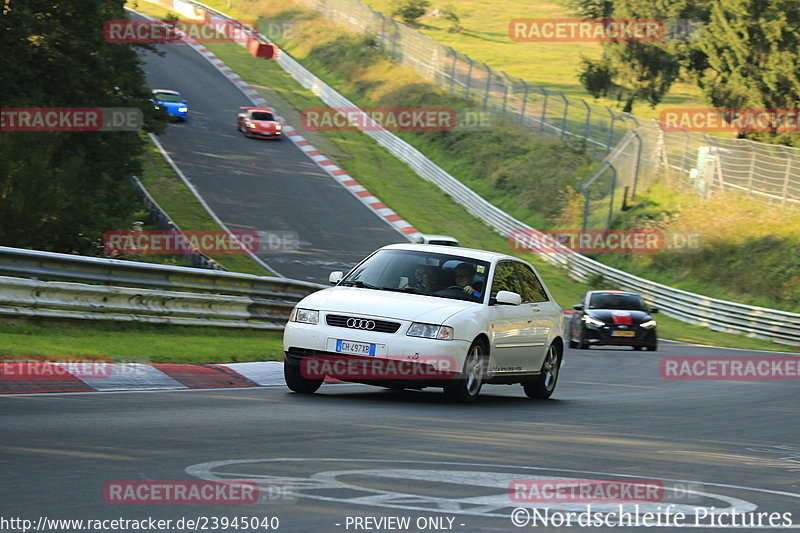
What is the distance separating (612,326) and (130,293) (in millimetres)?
12728

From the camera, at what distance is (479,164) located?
52125 mm

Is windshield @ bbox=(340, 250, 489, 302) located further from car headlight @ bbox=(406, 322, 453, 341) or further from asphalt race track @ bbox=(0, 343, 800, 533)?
asphalt race track @ bbox=(0, 343, 800, 533)

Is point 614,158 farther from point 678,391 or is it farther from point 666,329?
point 678,391

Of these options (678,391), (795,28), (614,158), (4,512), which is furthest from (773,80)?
(4,512)

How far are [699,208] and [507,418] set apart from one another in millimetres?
32488

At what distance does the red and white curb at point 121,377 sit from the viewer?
10000 mm

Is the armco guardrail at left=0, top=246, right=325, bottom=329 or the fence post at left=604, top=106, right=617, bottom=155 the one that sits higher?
the fence post at left=604, top=106, right=617, bottom=155

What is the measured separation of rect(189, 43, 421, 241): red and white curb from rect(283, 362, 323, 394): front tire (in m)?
23.7

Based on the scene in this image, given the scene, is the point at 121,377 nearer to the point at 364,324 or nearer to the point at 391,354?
the point at 364,324

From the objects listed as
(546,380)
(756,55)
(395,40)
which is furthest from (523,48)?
(546,380)

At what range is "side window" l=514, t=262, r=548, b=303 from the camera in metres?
13.0

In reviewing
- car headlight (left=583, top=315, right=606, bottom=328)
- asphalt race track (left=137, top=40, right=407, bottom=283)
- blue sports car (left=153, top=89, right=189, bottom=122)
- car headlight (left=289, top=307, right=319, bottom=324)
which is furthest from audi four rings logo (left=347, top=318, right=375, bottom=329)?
blue sports car (left=153, top=89, right=189, bottom=122)

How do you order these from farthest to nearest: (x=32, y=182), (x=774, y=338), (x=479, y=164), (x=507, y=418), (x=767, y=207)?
1. (x=479, y=164)
2. (x=767, y=207)
3. (x=774, y=338)
4. (x=32, y=182)
5. (x=507, y=418)

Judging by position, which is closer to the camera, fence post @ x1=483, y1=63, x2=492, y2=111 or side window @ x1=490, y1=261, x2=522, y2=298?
side window @ x1=490, y1=261, x2=522, y2=298
